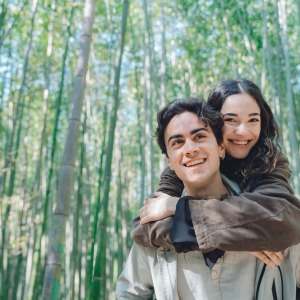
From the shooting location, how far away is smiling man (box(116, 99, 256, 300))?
1091 millimetres

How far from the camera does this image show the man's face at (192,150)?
117 cm

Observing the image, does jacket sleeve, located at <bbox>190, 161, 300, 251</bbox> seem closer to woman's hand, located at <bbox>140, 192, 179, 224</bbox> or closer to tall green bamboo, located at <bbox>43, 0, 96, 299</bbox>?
woman's hand, located at <bbox>140, 192, 179, 224</bbox>

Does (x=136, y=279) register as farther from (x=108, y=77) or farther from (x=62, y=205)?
(x=108, y=77)

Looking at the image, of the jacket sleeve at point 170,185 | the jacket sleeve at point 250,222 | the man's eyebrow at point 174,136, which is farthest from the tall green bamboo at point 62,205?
the jacket sleeve at point 250,222

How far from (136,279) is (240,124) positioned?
53cm

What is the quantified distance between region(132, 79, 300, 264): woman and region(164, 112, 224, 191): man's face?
0.26 ft

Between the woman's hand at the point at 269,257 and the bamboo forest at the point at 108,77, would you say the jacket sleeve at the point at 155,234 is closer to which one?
the woman's hand at the point at 269,257

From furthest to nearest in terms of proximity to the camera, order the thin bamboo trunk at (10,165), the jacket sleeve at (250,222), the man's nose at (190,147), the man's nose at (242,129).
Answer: the thin bamboo trunk at (10,165)
the man's nose at (242,129)
the man's nose at (190,147)
the jacket sleeve at (250,222)

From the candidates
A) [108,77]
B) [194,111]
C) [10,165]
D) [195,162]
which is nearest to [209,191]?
[195,162]

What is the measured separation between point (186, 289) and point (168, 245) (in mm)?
120

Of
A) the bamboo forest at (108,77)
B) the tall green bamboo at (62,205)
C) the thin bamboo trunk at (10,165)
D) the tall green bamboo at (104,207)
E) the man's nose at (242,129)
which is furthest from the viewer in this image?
the bamboo forest at (108,77)

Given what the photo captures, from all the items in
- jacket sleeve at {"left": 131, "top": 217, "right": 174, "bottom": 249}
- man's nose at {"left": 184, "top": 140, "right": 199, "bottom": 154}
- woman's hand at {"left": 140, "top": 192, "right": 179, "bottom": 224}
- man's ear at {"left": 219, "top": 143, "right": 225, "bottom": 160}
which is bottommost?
jacket sleeve at {"left": 131, "top": 217, "right": 174, "bottom": 249}

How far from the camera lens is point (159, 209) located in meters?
1.19

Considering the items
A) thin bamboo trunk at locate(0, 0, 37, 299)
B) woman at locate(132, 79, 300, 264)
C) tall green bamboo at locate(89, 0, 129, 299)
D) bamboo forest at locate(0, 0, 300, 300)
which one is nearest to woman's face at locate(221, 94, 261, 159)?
woman at locate(132, 79, 300, 264)
